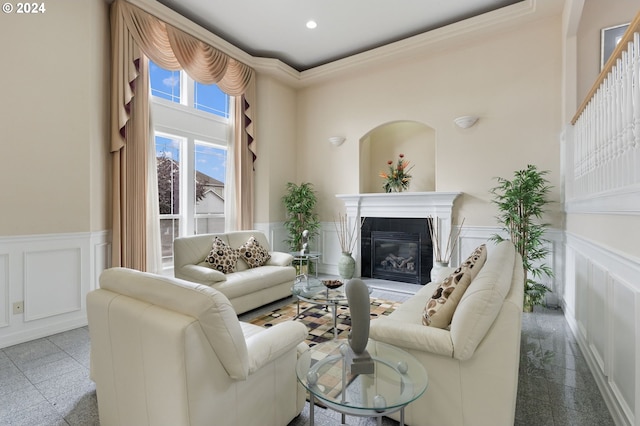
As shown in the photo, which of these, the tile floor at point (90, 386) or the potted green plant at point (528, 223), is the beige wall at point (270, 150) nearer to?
the tile floor at point (90, 386)

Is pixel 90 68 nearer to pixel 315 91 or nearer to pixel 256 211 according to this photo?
pixel 256 211

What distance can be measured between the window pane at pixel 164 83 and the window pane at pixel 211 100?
0.99 feet

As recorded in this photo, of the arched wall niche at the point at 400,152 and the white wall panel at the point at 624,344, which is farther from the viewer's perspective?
the arched wall niche at the point at 400,152

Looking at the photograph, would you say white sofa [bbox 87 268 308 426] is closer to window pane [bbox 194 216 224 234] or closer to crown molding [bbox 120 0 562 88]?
window pane [bbox 194 216 224 234]

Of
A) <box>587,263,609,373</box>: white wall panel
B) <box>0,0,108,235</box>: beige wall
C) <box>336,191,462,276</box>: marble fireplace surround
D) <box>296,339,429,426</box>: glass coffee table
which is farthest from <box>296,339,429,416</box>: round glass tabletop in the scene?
<box>336,191,462,276</box>: marble fireplace surround

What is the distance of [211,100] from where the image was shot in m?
4.96

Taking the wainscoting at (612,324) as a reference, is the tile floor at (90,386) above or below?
below

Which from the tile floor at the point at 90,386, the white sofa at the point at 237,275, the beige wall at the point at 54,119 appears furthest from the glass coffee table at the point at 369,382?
the beige wall at the point at 54,119

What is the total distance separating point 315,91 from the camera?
5809 mm

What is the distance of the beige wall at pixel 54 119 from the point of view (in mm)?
2764

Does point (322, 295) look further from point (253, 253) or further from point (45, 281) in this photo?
point (45, 281)

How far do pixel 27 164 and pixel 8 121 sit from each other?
386 mm

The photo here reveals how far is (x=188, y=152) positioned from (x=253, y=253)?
6.18 feet

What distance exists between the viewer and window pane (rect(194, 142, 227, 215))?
478cm
